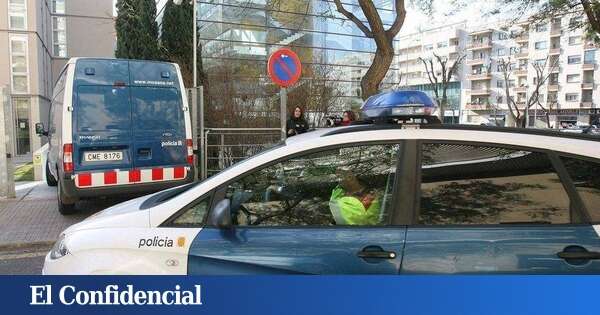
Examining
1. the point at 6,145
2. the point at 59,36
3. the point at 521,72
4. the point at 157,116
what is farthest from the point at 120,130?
the point at 521,72

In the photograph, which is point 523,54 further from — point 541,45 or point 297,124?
point 297,124

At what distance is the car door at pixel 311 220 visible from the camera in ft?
8.04

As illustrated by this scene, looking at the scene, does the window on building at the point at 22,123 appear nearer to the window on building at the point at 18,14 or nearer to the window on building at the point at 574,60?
the window on building at the point at 18,14

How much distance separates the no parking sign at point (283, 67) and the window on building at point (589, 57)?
71.7 meters

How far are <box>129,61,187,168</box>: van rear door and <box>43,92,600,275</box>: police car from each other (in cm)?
499

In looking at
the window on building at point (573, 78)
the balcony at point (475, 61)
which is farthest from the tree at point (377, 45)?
the balcony at point (475, 61)

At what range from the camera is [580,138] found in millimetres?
2639

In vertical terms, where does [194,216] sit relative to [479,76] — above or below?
below

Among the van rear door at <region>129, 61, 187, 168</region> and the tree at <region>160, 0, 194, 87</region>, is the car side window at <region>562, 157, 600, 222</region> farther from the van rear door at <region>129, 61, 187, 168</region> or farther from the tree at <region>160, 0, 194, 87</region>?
the tree at <region>160, 0, 194, 87</region>

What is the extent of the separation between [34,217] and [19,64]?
66.0 ft

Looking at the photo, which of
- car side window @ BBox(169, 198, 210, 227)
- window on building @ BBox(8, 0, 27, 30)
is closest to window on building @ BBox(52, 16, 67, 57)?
window on building @ BBox(8, 0, 27, 30)

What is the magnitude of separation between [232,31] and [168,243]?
23.3 metres

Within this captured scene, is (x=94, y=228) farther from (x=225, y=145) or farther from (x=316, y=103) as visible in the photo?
(x=316, y=103)

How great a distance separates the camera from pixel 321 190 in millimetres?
2846
